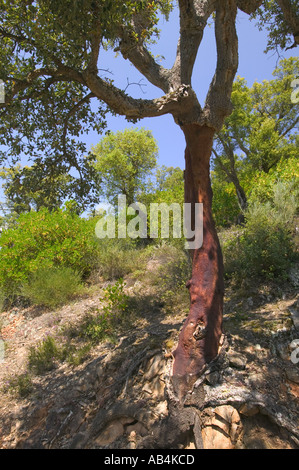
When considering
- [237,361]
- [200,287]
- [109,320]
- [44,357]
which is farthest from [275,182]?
[44,357]

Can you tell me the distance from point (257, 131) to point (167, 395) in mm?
15628

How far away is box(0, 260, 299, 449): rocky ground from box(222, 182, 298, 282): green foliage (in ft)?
1.69

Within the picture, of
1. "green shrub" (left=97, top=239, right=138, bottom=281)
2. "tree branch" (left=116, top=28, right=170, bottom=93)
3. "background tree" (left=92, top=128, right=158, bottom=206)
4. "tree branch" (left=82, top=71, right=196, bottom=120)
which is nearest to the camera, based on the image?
"tree branch" (left=82, top=71, right=196, bottom=120)

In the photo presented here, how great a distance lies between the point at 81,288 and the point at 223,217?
6.93 meters

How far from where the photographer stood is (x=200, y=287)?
139 inches

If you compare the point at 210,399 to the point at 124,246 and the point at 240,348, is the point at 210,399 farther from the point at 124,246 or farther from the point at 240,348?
the point at 124,246

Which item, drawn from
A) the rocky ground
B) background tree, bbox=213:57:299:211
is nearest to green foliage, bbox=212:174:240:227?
background tree, bbox=213:57:299:211

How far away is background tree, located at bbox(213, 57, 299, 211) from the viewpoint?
1345 centimetres

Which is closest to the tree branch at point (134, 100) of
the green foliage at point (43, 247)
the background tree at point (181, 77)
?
the background tree at point (181, 77)

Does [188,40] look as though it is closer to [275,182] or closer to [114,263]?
[114,263]

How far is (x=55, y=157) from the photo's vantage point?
559 centimetres

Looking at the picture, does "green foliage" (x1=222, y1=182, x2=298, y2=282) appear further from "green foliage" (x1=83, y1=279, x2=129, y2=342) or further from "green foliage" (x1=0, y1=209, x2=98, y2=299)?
"green foliage" (x1=0, y1=209, x2=98, y2=299)

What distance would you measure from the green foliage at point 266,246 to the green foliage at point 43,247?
13.8ft

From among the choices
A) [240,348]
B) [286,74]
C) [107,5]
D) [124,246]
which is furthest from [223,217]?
[286,74]
